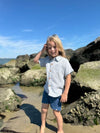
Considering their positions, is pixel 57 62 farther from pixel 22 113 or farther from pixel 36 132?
pixel 22 113

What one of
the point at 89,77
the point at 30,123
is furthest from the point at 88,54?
the point at 30,123

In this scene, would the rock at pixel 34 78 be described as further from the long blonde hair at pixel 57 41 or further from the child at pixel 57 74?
the long blonde hair at pixel 57 41

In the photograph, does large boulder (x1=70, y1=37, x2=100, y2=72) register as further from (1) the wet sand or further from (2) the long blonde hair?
(2) the long blonde hair

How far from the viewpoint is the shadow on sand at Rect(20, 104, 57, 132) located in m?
3.50

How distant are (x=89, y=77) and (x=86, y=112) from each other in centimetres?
120

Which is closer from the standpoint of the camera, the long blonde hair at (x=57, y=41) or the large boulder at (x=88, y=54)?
the long blonde hair at (x=57, y=41)

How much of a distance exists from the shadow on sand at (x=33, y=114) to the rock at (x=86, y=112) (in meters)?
0.48

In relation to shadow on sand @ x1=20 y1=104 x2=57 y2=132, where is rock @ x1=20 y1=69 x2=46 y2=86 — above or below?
above

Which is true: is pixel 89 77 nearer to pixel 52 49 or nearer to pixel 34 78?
pixel 52 49

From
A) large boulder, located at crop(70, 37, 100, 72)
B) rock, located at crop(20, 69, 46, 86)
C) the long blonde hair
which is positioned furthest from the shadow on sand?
large boulder, located at crop(70, 37, 100, 72)

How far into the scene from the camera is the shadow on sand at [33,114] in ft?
11.5

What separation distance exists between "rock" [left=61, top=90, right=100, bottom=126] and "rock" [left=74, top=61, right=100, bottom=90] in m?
0.38

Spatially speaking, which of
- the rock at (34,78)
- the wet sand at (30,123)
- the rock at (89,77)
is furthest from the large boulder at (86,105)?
the rock at (34,78)

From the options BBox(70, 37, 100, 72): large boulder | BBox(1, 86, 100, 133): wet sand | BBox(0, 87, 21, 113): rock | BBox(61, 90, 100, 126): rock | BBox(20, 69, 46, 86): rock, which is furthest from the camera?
BBox(20, 69, 46, 86): rock
